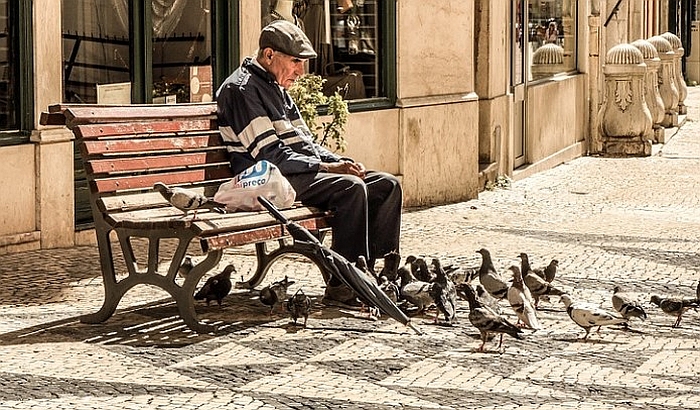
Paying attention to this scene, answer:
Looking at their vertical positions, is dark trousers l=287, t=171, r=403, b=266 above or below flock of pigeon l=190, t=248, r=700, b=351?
above

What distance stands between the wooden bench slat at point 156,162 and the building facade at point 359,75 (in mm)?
2211

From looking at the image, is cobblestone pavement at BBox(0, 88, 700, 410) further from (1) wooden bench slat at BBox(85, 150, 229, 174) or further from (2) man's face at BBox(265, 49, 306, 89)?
(2) man's face at BBox(265, 49, 306, 89)

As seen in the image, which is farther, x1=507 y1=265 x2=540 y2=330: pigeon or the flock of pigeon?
x1=507 y1=265 x2=540 y2=330: pigeon

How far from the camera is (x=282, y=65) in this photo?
8.47 metres

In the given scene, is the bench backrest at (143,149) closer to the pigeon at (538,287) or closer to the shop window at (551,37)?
the pigeon at (538,287)

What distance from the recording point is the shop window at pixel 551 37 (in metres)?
17.5

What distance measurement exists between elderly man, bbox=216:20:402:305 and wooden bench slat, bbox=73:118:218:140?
5.0 inches

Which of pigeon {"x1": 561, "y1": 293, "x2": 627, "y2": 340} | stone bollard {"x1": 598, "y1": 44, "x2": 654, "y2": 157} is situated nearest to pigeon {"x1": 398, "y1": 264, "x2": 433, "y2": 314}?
pigeon {"x1": 561, "y1": 293, "x2": 627, "y2": 340}

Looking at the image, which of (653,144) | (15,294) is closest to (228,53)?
(15,294)

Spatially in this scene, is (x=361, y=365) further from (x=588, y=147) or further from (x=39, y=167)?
(x=588, y=147)

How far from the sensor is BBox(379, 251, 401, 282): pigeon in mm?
8547

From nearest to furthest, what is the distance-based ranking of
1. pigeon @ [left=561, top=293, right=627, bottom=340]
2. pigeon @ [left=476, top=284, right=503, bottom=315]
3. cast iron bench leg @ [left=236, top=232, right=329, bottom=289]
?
1. pigeon @ [left=561, top=293, right=627, bottom=340]
2. pigeon @ [left=476, top=284, right=503, bottom=315]
3. cast iron bench leg @ [left=236, top=232, right=329, bottom=289]

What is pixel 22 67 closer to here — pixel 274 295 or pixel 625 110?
pixel 274 295

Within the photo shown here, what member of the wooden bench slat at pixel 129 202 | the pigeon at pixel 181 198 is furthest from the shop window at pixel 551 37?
the pigeon at pixel 181 198
